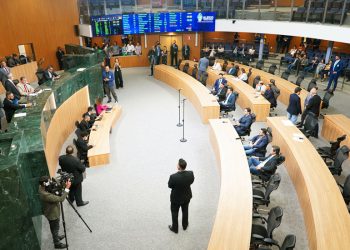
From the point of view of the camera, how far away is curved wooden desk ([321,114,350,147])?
824 cm

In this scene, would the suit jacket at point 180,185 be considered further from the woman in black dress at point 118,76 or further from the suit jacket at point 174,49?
the suit jacket at point 174,49

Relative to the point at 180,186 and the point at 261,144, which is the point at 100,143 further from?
the point at 261,144

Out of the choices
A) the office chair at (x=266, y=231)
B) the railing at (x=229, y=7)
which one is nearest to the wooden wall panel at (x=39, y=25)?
the railing at (x=229, y=7)

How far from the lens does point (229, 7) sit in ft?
55.3

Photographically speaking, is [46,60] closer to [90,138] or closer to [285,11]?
[90,138]

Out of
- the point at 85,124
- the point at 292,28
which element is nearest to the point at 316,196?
the point at 85,124

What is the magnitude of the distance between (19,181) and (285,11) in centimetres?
1379

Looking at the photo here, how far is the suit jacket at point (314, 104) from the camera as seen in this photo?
915 cm

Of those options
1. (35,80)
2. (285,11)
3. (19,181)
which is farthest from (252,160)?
(35,80)

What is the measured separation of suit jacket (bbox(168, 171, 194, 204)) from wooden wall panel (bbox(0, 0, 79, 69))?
13860mm

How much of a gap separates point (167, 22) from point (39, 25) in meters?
7.03

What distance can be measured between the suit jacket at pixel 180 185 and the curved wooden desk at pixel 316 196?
2109 mm

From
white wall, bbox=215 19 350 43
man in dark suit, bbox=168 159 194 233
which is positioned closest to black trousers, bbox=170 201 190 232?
man in dark suit, bbox=168 159 194 233

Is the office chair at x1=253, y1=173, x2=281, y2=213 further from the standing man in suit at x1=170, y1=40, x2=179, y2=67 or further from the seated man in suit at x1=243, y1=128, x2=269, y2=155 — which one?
the standing man in suit at x1=170, y1=40, x2=179, y2=67
